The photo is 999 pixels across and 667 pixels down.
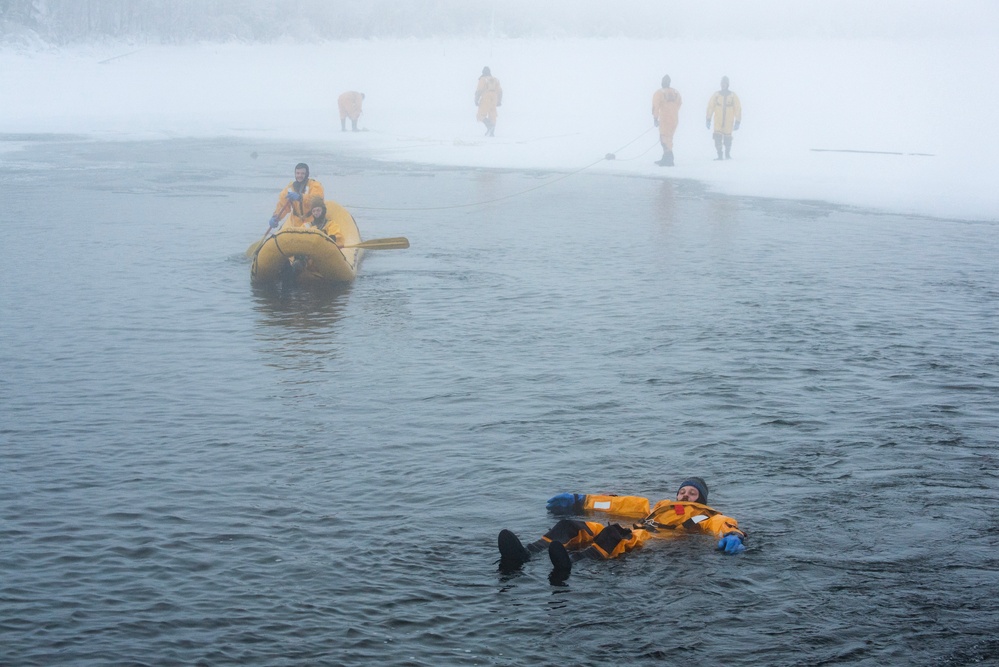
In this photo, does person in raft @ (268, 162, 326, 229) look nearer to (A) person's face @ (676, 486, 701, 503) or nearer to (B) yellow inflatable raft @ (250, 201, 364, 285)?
(B) yellow inflatable raft @ (250, 201, 364, 285)

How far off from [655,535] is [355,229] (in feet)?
30.6

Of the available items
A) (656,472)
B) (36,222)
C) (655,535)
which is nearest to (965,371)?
(656,472)

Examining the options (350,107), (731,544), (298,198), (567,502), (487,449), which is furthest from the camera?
(350,107)

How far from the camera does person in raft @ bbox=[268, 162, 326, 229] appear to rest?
14.2 metres

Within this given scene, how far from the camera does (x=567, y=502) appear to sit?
22.8 feet

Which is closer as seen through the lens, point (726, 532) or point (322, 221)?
point (726, 532)

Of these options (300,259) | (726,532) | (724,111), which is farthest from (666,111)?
(726,532)

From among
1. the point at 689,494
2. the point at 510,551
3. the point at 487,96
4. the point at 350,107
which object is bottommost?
the point at 510,551

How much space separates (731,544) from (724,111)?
2056 centimetres

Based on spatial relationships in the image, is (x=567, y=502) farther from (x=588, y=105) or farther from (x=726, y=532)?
(x=588, y=105)

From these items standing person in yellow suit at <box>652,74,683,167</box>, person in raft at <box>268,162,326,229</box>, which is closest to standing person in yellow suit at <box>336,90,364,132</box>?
standing person in yellow suit at <box>652,74,683,167</box>

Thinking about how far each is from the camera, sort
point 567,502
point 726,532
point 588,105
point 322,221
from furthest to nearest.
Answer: point 588,105 → point 322,221 → point 567,502 → point 726,532

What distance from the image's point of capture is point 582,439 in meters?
8.38

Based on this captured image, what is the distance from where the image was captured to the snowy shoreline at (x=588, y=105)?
1014 inches
